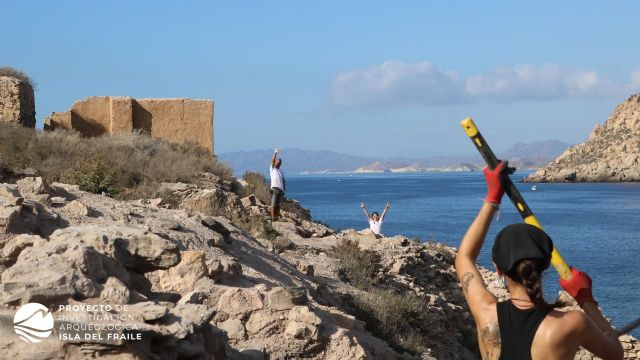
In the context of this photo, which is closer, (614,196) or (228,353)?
(228,353)

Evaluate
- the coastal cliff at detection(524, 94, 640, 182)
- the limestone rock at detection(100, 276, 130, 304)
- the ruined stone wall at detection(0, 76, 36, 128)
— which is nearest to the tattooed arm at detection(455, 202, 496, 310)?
the limestone rock at detection(100, 276, 130, 304)

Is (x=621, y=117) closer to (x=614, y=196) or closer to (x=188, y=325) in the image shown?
(x=614, y=196)

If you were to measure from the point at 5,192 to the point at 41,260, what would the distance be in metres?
2.42

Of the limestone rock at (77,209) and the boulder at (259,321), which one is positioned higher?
the limestone rock at (77,209)

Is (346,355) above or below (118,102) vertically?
below

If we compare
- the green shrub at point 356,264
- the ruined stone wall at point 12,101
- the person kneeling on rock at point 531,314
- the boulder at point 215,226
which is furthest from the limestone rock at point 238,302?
the ruined stone wall at point 12,101

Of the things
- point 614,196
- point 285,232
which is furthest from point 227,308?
point 614,196

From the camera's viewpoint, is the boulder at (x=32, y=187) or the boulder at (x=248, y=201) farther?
the boulder at (x=248, y=201)

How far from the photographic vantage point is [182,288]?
736cm

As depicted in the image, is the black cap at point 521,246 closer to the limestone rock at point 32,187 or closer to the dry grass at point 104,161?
the limestone rock at point 32,187

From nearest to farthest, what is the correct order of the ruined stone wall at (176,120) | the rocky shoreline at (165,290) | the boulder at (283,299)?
the rocky shoreline at (165,290)
the boulder at (283,299)
the ruined stone wall at (176,120)

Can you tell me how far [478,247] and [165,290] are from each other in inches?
171

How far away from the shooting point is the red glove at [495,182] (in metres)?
3.43

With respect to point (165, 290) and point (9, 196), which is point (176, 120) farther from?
point (165, 290)
